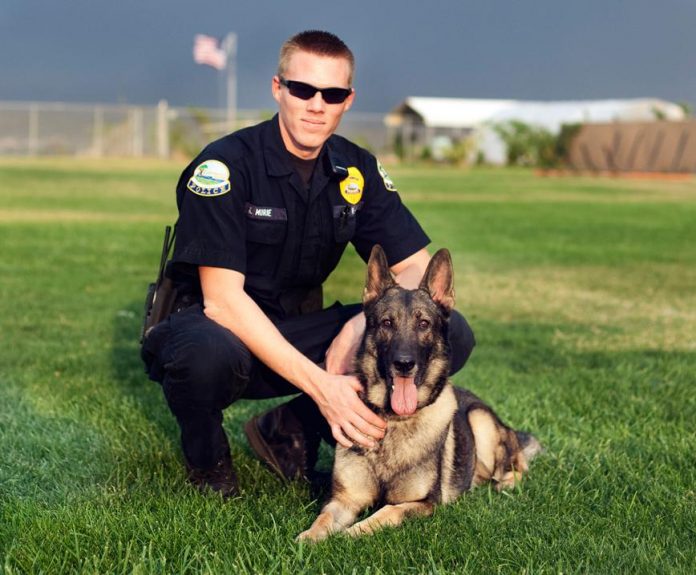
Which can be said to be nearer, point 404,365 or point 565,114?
point 404,365

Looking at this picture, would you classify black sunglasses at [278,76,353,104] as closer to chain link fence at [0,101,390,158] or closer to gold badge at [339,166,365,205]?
gold badge at [339,166,365,205]

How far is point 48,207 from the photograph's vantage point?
1972 cm

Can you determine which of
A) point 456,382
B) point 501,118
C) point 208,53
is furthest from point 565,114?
point 456,382

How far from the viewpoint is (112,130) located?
49500 millimetres

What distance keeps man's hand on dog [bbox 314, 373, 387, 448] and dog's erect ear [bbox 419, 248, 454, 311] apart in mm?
435

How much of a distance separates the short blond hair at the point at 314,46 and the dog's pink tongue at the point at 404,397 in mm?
1353

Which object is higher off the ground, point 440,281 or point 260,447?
point 440,281

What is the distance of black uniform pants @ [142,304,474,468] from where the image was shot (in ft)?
12.5

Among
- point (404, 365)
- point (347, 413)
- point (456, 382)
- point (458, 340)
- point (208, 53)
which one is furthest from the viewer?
point (208, 53)

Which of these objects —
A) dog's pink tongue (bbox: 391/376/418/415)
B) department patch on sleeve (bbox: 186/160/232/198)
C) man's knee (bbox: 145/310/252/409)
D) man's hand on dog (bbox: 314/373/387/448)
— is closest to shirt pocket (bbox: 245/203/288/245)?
department patch on sleeve (bbox: 186/160/232/198)

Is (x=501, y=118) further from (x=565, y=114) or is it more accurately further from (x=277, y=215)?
(x=277, y=215)

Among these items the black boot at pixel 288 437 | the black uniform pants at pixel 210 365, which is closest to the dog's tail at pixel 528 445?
the black uniform pants at pixel 210 365

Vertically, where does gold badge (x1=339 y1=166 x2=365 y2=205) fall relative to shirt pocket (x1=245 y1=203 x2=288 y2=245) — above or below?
above

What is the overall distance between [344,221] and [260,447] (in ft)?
3.58
